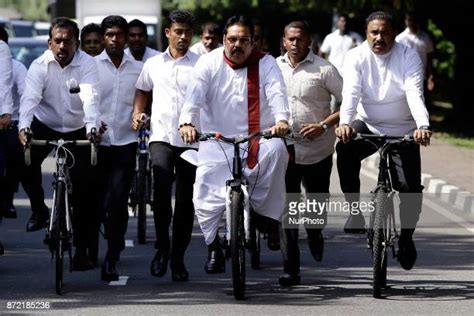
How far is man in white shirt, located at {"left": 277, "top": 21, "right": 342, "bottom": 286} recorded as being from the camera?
39.7 feet

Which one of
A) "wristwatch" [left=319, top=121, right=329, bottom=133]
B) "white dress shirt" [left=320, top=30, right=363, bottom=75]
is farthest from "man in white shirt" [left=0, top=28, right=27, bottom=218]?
"white dress shirt" [left=320, top=30, right=363, bottom=75]

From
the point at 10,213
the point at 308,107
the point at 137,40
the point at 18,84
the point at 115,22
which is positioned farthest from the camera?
the point at 10,213

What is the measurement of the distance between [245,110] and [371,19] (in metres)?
1.33

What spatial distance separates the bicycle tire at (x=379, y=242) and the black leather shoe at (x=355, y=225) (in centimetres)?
344

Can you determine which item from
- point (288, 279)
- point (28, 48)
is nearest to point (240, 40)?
point (288, 279)

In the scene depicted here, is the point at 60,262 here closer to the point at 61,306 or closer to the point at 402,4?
the point at 61,306

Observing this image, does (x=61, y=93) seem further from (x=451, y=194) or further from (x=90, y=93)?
(x=451, y=194)

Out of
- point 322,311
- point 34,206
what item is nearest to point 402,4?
point 34,206

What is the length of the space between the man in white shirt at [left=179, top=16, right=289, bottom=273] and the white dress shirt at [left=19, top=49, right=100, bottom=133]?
976mm

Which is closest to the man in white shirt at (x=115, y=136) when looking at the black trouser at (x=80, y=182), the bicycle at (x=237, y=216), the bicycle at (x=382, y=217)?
the black trouser at (x=80, y=182)

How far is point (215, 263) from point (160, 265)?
1.00 m

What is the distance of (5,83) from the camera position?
1186 cm

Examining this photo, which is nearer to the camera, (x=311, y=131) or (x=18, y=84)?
(x=311, y=131)

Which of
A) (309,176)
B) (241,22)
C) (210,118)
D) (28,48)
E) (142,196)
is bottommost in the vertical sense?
(142,196)
